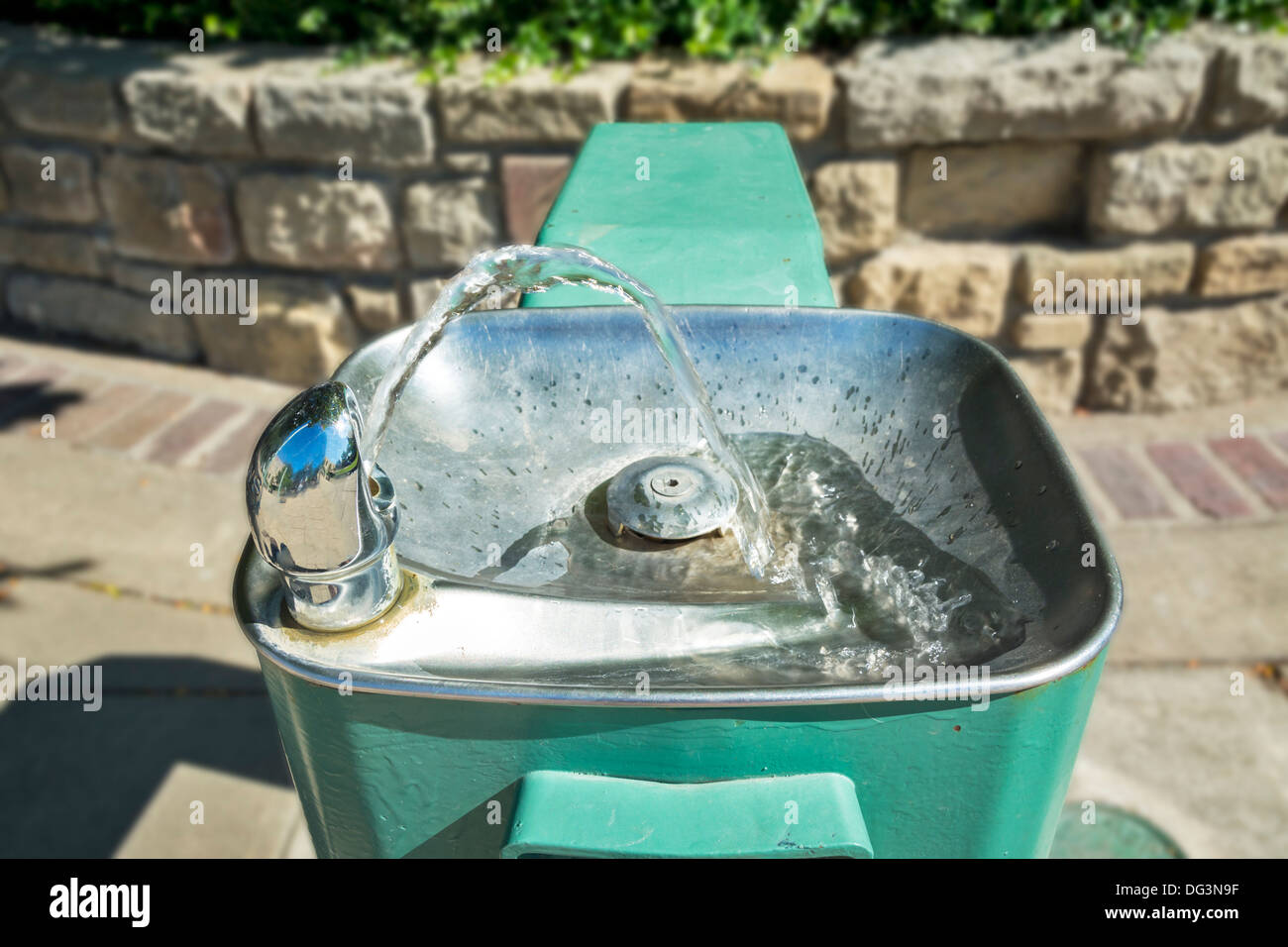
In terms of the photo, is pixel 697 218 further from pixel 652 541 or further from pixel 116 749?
pixel 116 749

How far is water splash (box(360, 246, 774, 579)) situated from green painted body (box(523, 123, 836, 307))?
0.58 feet

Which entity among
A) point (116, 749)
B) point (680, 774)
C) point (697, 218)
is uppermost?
point (697, 218)

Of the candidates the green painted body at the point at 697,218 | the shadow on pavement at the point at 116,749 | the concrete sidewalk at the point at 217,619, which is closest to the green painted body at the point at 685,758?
the green painted body at the point at 697,218

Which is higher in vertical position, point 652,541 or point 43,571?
point 652,541

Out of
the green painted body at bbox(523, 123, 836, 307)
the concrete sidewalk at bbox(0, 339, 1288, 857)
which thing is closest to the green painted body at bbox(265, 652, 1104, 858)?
the green painted body at bbox(523, 123, 836, 307)

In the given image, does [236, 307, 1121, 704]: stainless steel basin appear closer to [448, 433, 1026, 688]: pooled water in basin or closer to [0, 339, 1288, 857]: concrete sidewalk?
[448, 433, 1026, 688]: pooled water in basin

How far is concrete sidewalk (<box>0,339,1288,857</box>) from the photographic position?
221 cm

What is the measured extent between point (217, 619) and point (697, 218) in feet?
5.48

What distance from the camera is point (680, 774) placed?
Result: 968 millimetres

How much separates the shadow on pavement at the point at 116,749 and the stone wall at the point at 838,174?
118 cm

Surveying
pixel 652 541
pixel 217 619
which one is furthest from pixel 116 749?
pixel 652 541

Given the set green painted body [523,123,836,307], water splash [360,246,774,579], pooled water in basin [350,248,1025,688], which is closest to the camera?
pooled water in basin [350,248,1025,688]

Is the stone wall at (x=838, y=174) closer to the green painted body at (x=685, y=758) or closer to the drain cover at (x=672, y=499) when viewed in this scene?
the drain cover at (x=672, y=499)
